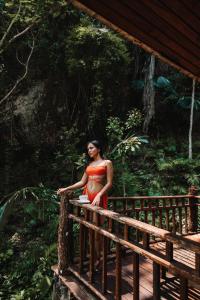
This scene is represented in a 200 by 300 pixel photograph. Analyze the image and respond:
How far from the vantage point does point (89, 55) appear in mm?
9789

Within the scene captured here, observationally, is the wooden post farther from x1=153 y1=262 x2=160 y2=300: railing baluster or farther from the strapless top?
the strapless top

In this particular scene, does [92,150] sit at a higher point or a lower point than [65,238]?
higher

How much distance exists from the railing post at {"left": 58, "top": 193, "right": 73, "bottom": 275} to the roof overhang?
2217 mm

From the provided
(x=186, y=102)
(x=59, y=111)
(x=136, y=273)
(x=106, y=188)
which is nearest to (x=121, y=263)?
(x=136, y=273)

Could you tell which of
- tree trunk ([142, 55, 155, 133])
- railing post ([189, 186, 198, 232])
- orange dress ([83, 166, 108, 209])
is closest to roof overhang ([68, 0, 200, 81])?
orange dress ([83, 166, 108, 209])

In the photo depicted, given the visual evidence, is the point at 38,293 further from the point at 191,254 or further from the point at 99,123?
the point at 99,123

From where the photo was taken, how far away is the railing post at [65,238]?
3.99 meters

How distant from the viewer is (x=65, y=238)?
405 centimetres

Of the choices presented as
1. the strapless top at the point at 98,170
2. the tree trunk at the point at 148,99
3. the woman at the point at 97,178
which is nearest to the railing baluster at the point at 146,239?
the woman at the point at 97,178

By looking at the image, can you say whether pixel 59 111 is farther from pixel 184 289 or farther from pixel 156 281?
pixel 184 289

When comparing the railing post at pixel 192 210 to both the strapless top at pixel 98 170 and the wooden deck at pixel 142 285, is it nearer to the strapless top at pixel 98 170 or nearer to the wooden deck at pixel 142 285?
the wooden deck at pixel 142 285

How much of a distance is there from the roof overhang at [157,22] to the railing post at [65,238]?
87.3 inches

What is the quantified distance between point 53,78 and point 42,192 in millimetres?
4584

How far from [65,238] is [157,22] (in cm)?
296
